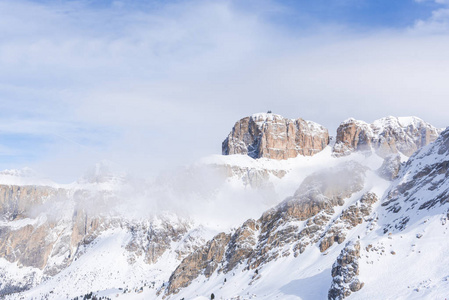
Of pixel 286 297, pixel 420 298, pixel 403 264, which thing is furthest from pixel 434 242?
pixel 286 297

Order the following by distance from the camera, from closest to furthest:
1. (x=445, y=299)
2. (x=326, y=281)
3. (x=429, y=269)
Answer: (x=445, y=299) → (x=429, y=269) → (x=326, y=281)

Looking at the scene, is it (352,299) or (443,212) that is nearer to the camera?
(352,299)

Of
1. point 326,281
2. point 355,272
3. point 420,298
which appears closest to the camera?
point 420,298

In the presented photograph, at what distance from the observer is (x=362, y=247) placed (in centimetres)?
18325

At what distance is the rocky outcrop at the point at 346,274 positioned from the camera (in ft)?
550

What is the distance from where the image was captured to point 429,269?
159625mm

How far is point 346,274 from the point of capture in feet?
564

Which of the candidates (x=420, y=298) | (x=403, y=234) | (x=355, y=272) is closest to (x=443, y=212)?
(x=403, y=234)

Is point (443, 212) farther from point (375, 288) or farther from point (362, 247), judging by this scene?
point (375, 288)

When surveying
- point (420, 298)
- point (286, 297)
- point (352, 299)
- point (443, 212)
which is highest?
point (443, 212)

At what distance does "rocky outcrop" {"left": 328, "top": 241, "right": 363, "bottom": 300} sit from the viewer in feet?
550

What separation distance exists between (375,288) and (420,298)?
81.8 ft

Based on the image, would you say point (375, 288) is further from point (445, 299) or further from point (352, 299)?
point (445, 299)

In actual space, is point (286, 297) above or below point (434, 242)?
below
